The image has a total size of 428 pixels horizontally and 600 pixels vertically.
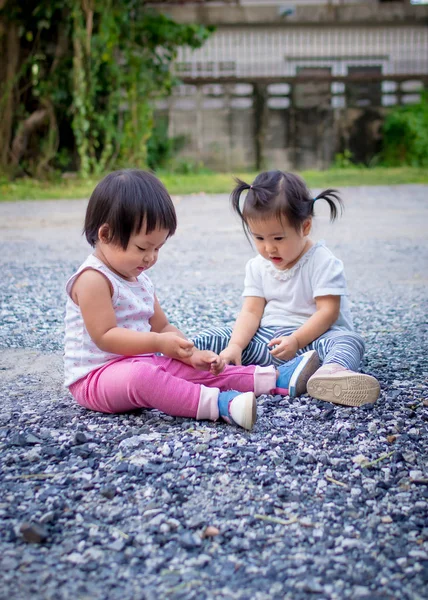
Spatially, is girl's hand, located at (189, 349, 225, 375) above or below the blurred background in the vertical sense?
below

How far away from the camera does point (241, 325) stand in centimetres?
285

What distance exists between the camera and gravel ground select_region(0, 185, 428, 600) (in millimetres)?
1430

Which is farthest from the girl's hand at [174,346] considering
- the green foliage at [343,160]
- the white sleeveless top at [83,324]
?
the green foliage at [343,160]

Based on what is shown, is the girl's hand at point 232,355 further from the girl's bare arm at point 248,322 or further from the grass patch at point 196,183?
the grass patch at point 196,183

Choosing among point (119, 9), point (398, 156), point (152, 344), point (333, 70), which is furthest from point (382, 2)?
point (152, 344)

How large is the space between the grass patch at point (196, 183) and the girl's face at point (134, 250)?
7097 mm

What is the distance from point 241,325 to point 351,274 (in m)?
2.23

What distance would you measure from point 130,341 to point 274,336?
2.29ft

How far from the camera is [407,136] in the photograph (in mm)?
14203

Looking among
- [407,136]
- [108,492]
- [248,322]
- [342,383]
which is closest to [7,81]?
[407,136]

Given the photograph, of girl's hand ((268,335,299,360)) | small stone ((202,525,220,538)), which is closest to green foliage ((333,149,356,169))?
girl's hand ((268,335,299,360))

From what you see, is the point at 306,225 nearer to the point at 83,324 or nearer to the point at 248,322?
the point at 248,322

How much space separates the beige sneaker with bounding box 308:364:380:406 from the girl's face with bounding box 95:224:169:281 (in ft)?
2.09

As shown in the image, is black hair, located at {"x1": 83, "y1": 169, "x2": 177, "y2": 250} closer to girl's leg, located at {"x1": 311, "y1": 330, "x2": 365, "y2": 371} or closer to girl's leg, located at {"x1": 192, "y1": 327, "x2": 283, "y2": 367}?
girl's leg, located at {"x1": 192, "y1": 327, "x2": 283, "y2": 367}
